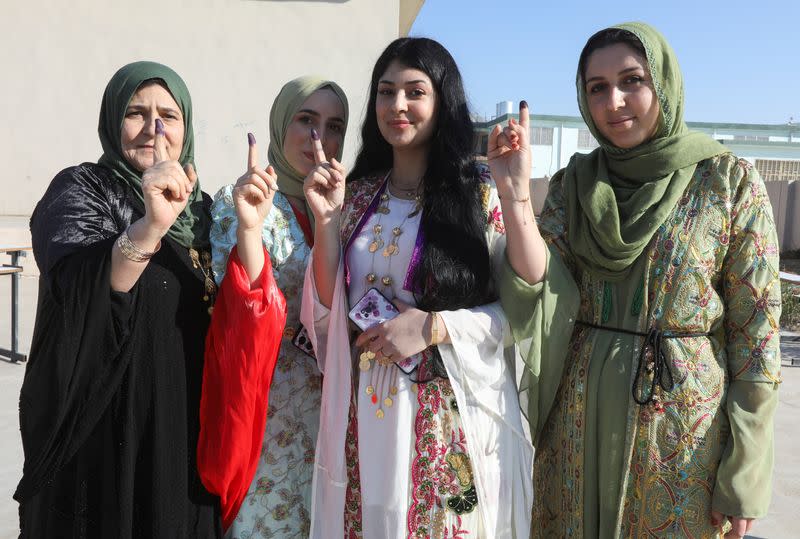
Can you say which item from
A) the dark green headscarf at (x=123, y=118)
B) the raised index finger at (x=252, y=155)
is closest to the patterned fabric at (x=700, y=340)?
the raised index finger at (x=252, y=155)

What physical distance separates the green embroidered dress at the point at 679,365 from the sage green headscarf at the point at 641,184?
44 millimetres

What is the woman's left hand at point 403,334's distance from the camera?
69.7 inches

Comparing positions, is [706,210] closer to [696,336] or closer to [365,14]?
[696,336]

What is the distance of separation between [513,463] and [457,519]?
0.70ft

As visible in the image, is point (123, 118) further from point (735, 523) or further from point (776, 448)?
point (776, 448)

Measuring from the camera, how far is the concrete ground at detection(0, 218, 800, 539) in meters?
3.44

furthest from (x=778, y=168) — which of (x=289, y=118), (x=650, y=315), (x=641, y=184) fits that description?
(x=289, y=118)

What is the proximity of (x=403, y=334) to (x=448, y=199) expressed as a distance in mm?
389

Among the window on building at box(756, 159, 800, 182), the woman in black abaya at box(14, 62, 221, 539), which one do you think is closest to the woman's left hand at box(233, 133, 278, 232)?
the woman in black abaya at box(14, 62, 221, 539)

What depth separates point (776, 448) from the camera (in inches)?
179

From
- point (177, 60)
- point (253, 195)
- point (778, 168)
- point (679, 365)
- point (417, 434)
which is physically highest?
point (778, 168)

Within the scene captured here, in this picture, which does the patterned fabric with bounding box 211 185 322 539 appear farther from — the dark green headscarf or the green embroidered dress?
the green embroidered dress

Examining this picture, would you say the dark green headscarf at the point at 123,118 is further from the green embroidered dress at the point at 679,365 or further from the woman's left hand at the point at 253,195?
the green embroidered dress at the point at 679,365

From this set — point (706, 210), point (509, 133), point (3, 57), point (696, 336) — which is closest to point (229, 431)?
point (509, 133)
